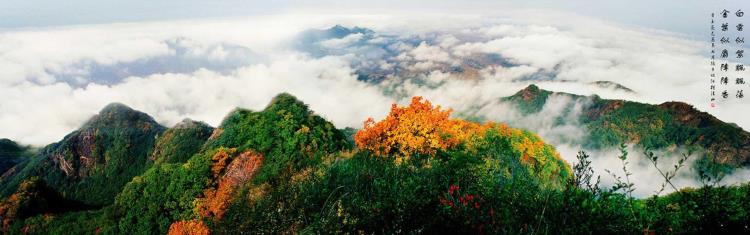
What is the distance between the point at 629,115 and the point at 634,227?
5759 inches

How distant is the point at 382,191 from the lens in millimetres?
10047

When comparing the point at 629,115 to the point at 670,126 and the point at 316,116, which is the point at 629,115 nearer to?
the point at 670,126

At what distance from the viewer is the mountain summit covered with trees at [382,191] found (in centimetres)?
860

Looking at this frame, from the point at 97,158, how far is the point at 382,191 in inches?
7167

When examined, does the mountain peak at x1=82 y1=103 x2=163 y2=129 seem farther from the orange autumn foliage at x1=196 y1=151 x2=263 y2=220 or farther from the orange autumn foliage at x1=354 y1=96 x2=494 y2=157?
the orange autumn foliage at x1=354 y1=96 x2=494 y2=157

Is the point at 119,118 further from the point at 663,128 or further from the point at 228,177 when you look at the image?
the point at 663,128

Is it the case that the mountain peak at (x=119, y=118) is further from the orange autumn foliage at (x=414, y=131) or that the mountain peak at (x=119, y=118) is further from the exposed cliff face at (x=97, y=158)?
the orange autumn foliage at (x=414, y=131)

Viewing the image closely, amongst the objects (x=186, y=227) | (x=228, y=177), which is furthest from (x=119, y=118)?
(x=186, y=227)

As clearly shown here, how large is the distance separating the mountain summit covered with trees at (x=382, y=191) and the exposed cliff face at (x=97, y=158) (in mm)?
88741

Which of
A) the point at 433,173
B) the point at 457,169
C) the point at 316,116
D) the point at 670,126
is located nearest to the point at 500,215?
the point at 433,173

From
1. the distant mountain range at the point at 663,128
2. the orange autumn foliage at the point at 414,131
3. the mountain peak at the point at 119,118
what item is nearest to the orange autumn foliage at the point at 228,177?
the orange autumn foliage at the point at 414,131

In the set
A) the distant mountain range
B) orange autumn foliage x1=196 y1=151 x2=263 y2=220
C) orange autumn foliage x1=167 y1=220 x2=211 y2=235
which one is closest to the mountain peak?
the distant mountain range

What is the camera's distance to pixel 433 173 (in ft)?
39.1

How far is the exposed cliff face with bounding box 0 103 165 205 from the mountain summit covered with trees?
88741 mm
